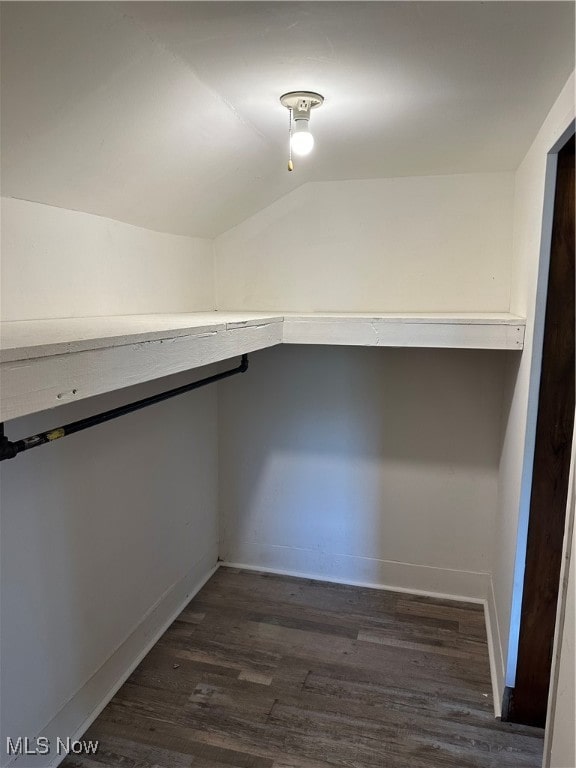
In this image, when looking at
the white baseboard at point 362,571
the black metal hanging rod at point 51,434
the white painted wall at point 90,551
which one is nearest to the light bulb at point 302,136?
the black metal hanging rod at point 51,434

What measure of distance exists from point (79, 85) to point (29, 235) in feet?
1.69

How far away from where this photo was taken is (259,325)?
1934mm

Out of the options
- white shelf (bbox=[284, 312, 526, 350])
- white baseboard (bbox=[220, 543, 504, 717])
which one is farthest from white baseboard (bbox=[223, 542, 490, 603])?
white shelf (bbox=[284, 312, 526, 350])

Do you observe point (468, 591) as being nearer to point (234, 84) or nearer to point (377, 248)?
point (377, 248)

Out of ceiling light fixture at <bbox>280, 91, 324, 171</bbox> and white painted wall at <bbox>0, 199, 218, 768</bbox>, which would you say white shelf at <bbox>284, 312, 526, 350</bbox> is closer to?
white painted wall at <bbox>0, 199, 218, 768</bbox>

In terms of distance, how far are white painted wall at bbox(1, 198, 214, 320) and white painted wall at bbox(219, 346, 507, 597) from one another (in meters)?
0.73

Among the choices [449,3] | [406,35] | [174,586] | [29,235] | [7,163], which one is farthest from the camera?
[174,586]

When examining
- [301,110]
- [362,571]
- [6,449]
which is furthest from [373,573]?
[301,110]

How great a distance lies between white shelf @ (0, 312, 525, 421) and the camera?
0.88 meters

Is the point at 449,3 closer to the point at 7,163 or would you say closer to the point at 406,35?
the point at 406,35

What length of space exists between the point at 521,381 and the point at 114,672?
1.88m

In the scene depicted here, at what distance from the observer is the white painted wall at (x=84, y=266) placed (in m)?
1.48

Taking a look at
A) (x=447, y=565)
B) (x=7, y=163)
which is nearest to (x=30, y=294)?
(x=7, y=163)

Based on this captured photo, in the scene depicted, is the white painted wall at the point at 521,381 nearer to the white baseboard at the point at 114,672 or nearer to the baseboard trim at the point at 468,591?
the baseboard trim at the point at 468,591
